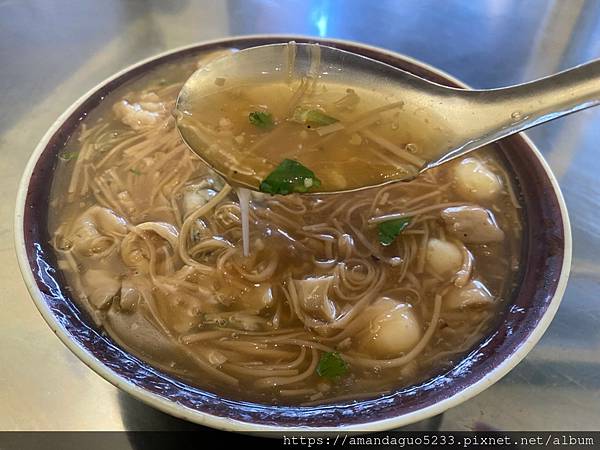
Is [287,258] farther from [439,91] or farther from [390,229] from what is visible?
[439,91]

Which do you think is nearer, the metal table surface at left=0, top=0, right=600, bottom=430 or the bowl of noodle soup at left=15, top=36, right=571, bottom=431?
the bowl of noodle soup at left=15, top=36, right=571, bottom=431

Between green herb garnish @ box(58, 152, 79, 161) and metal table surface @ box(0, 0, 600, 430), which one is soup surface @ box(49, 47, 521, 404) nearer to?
green herb garnish @ box(58, 152, 79, 161)

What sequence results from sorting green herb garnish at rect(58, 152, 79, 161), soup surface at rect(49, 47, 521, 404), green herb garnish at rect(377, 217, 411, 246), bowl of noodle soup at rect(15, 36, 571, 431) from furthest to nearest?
1. green herb garnish at rect(58, 152, 79, 161)
2. green herb garnish at rect(377, 217, 411, 246)
3. soup surface at rect(49, 47, 521, 404)
4. bowl of noodle soup at rect(15, 36, 571, 431)

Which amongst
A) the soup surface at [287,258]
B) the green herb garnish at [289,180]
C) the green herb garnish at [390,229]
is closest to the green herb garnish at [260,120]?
the soup surface at [287,258]

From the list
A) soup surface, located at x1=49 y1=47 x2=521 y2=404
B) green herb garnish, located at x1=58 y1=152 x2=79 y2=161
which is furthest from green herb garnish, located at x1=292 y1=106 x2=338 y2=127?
green herb garnish, located at x1=58 y1=152 x2=79 y2=161

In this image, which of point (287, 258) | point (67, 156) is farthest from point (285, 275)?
point (67, 156)

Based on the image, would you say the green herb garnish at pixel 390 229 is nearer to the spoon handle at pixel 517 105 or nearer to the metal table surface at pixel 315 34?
the spoon handle at pixel 517 105

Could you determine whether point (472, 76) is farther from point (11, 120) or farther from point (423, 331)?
point (11, 120)
